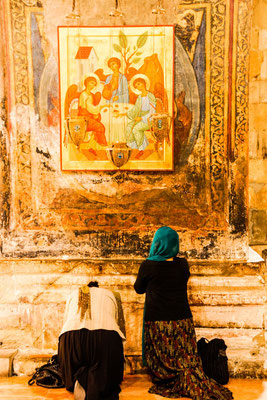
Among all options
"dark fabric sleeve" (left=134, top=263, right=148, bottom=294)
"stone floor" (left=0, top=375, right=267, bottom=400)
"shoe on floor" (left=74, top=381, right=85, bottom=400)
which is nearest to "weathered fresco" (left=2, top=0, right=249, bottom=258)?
"dark fabric sleeve" (left=134, top=263, right=148, bottom=294)

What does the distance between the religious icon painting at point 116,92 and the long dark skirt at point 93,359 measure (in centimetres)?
169

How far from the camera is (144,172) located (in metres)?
4.66

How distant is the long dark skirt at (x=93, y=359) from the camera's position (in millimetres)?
3768

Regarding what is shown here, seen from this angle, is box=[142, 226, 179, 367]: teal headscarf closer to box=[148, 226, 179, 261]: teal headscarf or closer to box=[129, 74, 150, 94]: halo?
box=[148, 226, 179, 261]: teal headscarf

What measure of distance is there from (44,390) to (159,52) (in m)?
3.52

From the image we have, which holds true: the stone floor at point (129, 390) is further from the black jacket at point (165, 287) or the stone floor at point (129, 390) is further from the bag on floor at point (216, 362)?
the black jacket at point (165, 287)

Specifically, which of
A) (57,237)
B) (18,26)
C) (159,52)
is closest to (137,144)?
(159,52)

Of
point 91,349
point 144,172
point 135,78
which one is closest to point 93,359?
point 91,349

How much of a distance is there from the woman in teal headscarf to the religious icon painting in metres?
1.04

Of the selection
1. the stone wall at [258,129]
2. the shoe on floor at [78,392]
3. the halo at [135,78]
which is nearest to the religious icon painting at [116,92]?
the halo at [135,78]

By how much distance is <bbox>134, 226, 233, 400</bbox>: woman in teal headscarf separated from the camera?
3965 millimetres

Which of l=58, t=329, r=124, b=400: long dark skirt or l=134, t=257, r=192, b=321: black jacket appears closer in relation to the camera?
l=58, t=329, r=124, b=400: long dark skirt

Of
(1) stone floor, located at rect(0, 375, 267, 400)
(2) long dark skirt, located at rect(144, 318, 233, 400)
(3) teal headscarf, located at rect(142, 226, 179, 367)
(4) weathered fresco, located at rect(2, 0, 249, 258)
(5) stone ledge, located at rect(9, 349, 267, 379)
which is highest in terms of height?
(4) weathered fresco, located at rect(2, 0, 249, 258)

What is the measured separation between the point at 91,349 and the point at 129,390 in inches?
27.8
